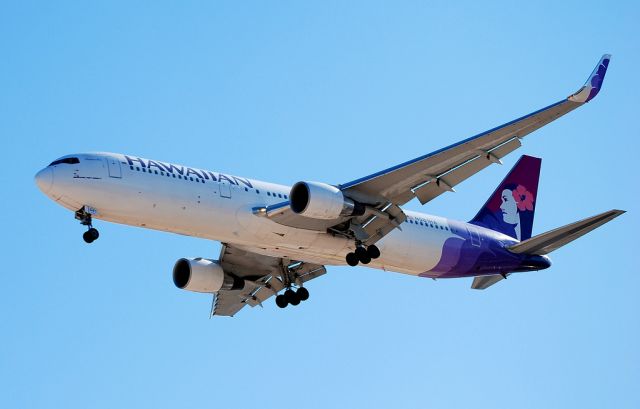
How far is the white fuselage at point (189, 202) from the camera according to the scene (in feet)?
122

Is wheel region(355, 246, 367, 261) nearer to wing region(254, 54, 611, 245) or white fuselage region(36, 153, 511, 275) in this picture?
wing region(254, 54, 611, 245)

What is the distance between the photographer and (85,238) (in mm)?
37375

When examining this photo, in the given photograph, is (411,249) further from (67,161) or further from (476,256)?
(67,161)

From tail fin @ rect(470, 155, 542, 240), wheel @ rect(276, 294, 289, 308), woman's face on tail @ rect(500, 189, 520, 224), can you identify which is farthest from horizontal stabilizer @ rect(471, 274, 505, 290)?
wheel @ rect(276, 294, 289, 308)

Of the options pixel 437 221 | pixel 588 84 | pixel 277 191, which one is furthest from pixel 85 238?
pixel 588 84

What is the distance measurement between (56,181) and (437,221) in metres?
15.9

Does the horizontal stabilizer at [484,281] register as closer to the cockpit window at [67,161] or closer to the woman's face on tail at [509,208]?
the woman's face on tail at [509,208]

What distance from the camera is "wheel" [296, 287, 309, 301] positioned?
45.8 meters

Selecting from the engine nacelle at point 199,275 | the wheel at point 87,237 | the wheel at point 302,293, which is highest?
the wheel at point 302,293

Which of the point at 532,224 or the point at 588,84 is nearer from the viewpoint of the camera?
the point at 588,84

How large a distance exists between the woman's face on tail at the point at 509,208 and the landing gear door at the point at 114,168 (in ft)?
62.0

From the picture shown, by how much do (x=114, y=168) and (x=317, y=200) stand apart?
720 centimetres

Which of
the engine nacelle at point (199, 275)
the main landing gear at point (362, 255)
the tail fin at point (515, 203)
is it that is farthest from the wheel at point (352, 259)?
the tail fin at point (515, 203)

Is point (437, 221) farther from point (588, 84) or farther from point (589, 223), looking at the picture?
point (588, 84)
